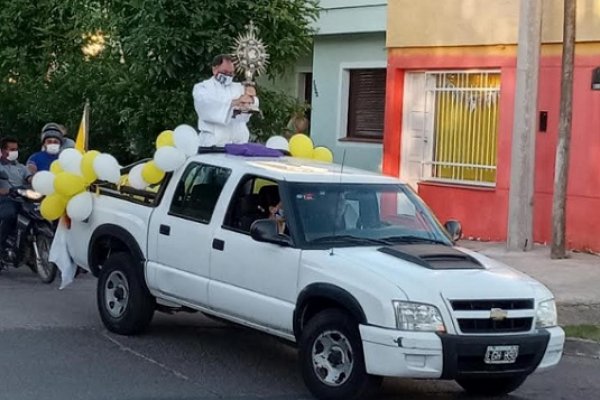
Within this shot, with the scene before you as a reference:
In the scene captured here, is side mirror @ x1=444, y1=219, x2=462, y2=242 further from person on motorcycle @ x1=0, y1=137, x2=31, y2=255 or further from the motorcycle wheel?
person on motorcycle @ x1=0, y1=137, x2=31, y2=255

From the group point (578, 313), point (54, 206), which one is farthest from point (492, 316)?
point (54, 206)

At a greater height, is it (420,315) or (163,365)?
(420,315)

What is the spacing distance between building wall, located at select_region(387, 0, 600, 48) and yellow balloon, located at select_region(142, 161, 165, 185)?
23.9 ft

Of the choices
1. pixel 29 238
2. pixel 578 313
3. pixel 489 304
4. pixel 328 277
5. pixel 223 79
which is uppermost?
pixel 223 79

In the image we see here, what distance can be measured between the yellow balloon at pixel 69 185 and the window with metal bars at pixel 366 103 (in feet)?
31.9

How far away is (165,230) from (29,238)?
14.7ft

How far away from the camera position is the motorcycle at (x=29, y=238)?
530 inches

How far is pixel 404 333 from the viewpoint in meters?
7.57

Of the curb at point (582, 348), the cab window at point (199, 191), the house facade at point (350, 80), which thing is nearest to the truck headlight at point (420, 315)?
the cab window at point (199, 191)

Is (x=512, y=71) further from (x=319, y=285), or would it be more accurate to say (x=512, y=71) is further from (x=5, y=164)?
(x=319, y=285)

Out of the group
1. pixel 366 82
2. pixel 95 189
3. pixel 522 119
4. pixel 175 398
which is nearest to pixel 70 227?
pixel 95 189

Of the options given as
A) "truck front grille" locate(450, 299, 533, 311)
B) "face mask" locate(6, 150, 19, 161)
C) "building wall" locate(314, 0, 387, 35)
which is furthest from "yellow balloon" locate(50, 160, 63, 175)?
"building wall" locate(314, 0, 387, 35)

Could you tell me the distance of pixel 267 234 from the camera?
8508 mm

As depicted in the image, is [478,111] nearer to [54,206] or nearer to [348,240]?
[54,206]
